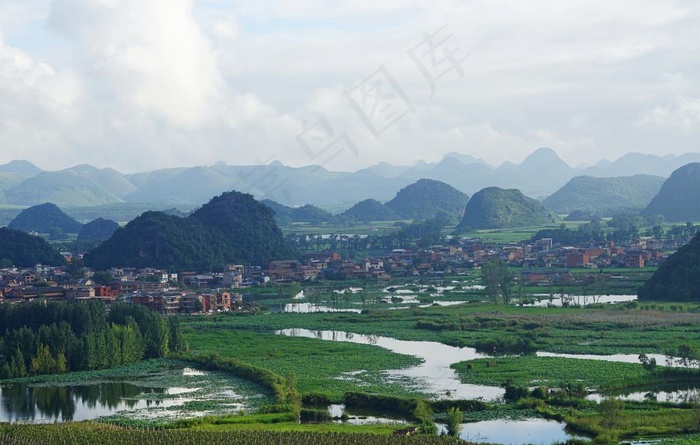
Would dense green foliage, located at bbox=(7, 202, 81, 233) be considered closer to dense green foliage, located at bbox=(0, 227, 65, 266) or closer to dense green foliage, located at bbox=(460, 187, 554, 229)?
dense green foliage, located at bbox=(0, 227, 65, 266)

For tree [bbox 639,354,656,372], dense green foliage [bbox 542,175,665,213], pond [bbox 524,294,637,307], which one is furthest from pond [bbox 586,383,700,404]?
dense green foliage [bbox 542,175,665,213]

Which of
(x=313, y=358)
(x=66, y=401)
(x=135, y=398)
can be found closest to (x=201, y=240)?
(x=313, y=358)

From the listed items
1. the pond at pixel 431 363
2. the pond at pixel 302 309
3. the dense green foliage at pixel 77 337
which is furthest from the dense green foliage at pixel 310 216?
the dense green foliage at pixel 77 337

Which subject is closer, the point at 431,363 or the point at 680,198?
the point at 431,363

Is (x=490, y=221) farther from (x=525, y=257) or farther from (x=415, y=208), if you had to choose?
(x=525, y=257)

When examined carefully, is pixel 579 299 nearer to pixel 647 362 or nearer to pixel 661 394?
pixel 647 362

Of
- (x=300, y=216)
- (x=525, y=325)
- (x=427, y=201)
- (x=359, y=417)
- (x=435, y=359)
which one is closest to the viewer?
(x=359, y=417)

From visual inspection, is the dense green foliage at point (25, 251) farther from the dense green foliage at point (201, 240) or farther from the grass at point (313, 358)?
the grass at point (313, 358)
